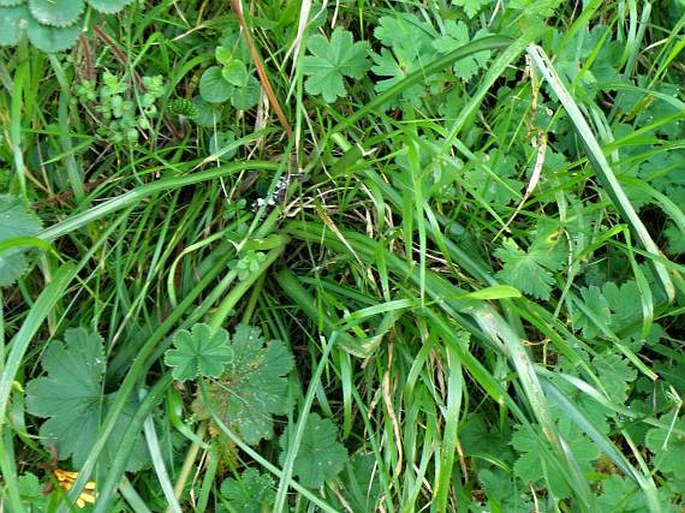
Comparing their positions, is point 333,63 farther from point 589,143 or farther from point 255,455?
point 255,455

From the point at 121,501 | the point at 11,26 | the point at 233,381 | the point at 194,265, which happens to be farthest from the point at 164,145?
the point at 121,501

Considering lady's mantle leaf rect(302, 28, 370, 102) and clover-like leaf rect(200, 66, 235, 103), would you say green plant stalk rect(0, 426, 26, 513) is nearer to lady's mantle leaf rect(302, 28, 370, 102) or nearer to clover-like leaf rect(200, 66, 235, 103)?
clover-like leaf rect(200, 66, 235, 103)

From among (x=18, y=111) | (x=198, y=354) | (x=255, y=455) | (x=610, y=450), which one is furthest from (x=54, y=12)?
→ (x=610, y=450)

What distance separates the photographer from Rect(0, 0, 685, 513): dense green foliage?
166cm

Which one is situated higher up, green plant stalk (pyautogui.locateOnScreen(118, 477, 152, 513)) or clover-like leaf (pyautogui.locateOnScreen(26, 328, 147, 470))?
clover-like leaf (pyautogui.locateOnScreen(26, 328, 147, 470))

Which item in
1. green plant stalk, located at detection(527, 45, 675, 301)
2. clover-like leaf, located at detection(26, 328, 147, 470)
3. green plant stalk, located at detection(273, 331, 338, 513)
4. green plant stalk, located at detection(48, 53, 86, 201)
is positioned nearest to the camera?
green plant stalk, located at detection(527, 45, 675, 301)

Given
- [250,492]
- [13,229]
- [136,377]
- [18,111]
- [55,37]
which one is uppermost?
[55,37]

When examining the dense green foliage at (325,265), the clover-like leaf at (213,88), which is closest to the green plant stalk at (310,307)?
the dense green foliage at (325,265)

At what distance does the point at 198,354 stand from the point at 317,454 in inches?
14.4

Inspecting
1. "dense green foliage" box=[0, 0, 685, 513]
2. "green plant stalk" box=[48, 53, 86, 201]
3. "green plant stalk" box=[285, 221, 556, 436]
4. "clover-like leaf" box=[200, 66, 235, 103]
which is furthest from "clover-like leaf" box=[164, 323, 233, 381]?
"clover-like leaf" box=[200, 66, 235, 103]

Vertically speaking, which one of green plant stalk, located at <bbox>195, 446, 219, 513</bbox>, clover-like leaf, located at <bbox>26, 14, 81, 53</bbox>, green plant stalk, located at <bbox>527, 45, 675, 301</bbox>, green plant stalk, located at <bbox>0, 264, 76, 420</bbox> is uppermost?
clover-like leaf, located at <bbox>26, 14, 81, 53</bbox>

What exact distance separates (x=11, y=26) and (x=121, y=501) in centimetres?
103

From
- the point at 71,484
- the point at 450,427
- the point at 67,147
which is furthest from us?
the point at 67,147

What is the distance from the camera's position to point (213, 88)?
1.89 meters
